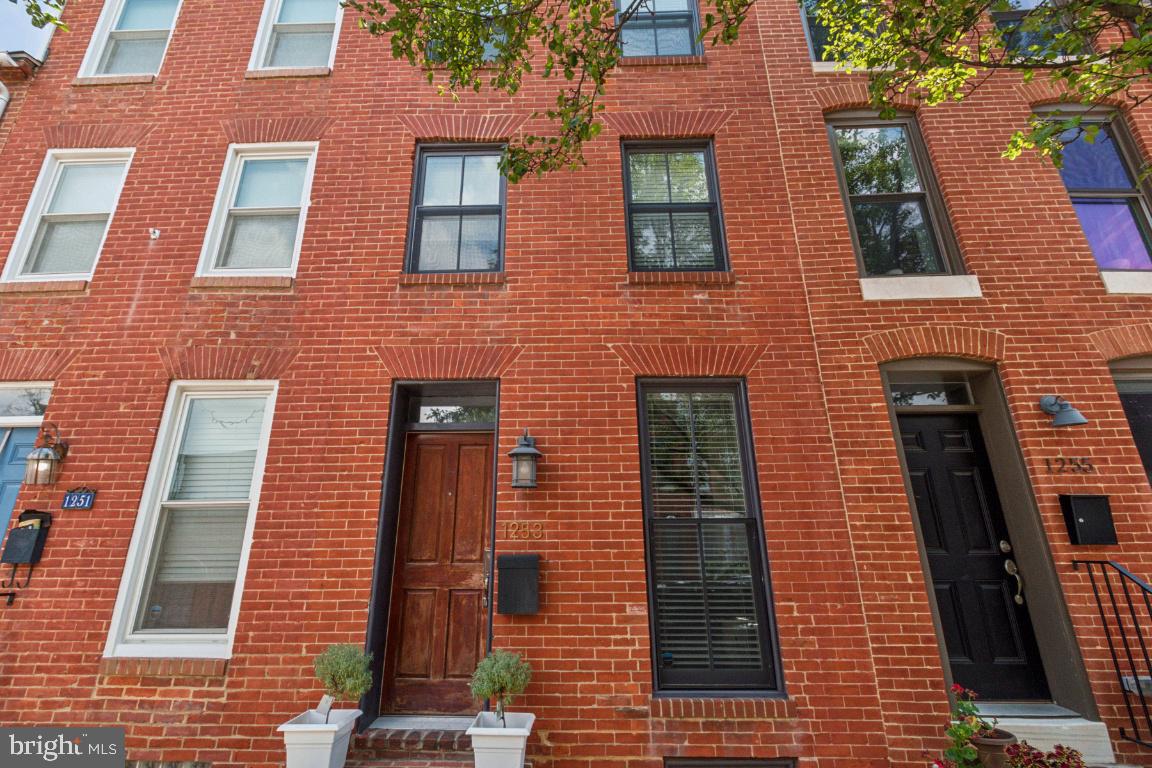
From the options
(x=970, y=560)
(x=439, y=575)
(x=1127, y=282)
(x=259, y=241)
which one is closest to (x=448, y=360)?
(x=439, y=575)

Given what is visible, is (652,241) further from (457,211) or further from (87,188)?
(87,188)

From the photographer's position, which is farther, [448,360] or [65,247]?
[65,247]

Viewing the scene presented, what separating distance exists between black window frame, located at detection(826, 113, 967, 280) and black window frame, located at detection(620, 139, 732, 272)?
1.23 meters

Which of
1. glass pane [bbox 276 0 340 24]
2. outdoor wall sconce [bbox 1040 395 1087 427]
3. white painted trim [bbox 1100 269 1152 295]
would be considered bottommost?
outdoor wall sconce [bbox 1040 395 1087 427]

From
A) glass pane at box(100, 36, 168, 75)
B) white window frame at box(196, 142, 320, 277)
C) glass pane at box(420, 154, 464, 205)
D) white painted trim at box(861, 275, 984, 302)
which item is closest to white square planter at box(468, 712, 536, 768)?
white window frame at box(196, 142, 320, 277)

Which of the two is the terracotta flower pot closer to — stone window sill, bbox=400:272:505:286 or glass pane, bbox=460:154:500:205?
stone window sill, bbox=400:272:505:286

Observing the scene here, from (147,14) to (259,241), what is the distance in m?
4.00

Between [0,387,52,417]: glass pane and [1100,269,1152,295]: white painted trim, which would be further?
[0,387,52,417]: glass pane

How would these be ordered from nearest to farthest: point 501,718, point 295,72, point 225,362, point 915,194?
point 501,718 → point 225,362 → point 915,194 → point 295,72

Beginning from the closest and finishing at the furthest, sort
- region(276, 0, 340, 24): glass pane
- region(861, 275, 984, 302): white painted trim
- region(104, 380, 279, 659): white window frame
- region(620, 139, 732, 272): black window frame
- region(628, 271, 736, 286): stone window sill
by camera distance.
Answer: region(104, 380, 279, 659): white window frame < region(861, 275, 984, 302): white painted trim < region(628, 271, 736, 286): stone window sill < region(620, 139, 732, 272): black window frame < region(276, 0, 340, 24): glass pane

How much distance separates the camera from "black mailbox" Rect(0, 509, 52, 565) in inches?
163

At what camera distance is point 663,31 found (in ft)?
20.2

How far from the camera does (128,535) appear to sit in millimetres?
4238

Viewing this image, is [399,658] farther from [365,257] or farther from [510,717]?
[365,257]
